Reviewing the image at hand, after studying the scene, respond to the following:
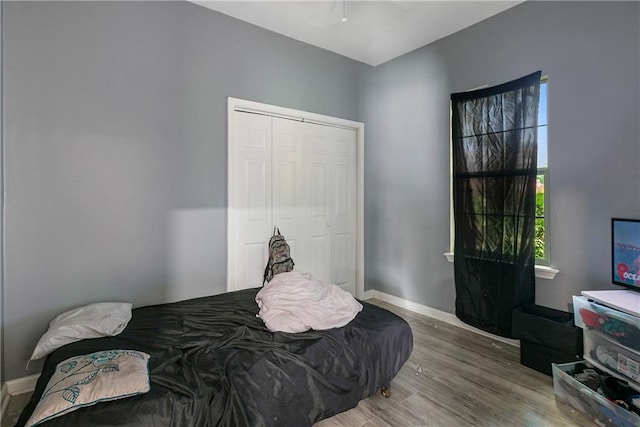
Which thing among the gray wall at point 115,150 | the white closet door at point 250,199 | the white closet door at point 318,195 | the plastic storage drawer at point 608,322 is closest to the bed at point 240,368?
the gray wall at point 115,150

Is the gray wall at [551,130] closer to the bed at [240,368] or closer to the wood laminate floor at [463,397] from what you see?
the wood laminate floor at [463,397]

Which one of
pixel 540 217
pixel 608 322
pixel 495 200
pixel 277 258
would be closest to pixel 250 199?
pixel 277 258

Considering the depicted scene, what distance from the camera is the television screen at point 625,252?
6.64 ft

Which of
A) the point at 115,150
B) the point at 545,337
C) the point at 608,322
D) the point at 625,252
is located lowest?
the point at 545,337

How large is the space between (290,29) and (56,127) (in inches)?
87.5

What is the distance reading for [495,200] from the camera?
9.32 ft

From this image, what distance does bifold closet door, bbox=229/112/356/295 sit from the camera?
311 cm

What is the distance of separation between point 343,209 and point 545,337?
90.6 inches

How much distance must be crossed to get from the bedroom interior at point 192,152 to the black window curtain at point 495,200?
171 millimetres

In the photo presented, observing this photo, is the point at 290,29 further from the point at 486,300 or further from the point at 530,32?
the point at 486,300

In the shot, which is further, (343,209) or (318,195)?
(343,209)

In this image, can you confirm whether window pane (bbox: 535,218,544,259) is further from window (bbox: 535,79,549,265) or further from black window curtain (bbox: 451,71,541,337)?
black window curtain (bbox: 451,71,541,337)

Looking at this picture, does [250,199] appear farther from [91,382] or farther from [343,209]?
[91,382]

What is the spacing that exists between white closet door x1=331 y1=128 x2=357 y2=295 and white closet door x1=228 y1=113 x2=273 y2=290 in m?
0.89
